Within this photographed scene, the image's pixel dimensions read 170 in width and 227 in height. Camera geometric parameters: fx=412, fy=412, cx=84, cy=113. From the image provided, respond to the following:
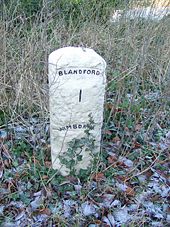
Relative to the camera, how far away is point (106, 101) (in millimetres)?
3990

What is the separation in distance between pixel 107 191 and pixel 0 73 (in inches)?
65.5

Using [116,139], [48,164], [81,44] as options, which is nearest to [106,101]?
[116,139]

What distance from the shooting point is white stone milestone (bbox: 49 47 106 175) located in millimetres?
2844

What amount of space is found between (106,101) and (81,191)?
4.32 feet

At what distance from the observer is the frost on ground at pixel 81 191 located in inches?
106

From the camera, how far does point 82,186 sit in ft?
9.69

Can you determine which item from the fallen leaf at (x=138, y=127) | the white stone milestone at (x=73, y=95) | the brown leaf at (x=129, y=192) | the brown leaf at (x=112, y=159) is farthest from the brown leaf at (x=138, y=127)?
the brown leaf at (x=129, y=192)

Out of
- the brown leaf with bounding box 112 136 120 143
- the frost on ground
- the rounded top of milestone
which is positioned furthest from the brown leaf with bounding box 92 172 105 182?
the rounded top of milestone

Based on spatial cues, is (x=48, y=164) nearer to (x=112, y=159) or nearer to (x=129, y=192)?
(x=112, y=159)

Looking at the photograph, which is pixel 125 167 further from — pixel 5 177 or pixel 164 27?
pixel 164 27

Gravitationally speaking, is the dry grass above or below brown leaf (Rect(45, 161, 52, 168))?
above

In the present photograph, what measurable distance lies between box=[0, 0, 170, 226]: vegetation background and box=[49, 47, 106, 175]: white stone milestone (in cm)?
Answer: 23

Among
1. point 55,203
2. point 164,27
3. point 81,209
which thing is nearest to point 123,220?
point 81,209

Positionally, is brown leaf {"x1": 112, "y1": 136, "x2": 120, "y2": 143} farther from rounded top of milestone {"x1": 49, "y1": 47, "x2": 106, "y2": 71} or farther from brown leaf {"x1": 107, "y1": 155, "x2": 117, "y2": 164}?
rounded top of milestone {"x1": 49, "y1": 47, "x2": 106, "y2": 71}
